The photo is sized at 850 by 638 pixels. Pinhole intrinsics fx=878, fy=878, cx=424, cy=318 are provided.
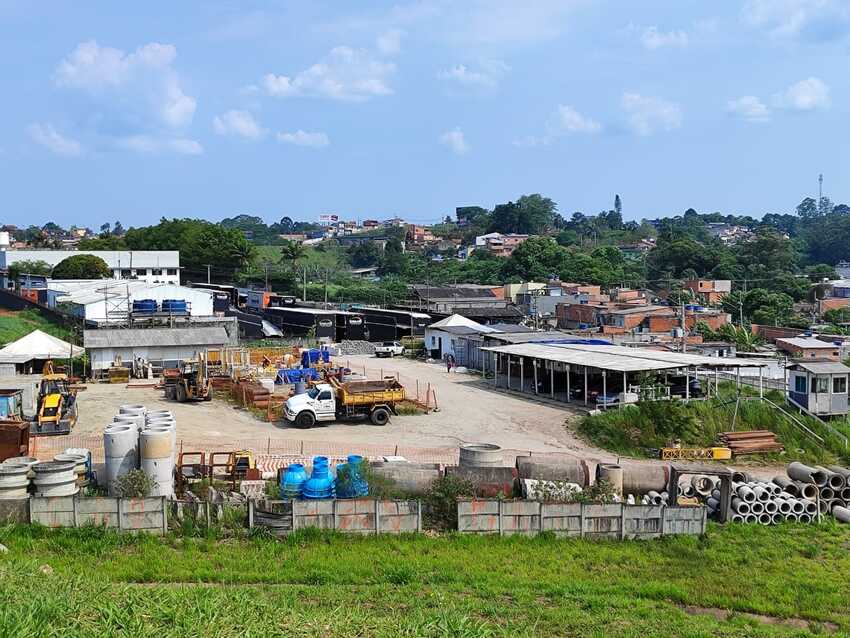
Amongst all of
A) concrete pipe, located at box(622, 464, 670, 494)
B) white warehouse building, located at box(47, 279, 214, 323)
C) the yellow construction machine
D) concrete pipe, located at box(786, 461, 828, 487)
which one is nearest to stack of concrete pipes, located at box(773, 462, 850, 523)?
concrete pipe, located at box(786, 461, 828, 487)

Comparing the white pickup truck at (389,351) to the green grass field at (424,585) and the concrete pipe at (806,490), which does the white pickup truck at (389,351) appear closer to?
the concrete pipe at (806,490)

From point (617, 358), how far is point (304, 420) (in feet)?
39.4

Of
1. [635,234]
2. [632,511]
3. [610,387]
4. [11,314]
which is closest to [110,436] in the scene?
[632,511]

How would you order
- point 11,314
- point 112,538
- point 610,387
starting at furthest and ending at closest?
point 11,314
point 610,387
point 112,538

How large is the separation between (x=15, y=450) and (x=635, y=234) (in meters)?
178

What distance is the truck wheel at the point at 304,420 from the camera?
91.2ft

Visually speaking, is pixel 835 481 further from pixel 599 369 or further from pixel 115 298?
pixel 115 298

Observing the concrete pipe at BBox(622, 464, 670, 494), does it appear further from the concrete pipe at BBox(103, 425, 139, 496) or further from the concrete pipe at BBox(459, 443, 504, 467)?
the concrete pipe at BBox(103, 425, 139, 496)

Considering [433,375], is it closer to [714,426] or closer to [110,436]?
[714,426]

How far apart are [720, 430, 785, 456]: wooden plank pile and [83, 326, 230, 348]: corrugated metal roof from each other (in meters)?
24.4

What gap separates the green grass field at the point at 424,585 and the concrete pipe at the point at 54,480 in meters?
1.23

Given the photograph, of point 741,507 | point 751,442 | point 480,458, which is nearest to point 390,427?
point 480,458

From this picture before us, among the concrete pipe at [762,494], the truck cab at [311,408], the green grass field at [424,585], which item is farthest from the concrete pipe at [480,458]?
the truck cab at [311,408]

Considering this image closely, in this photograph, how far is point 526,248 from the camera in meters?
114
